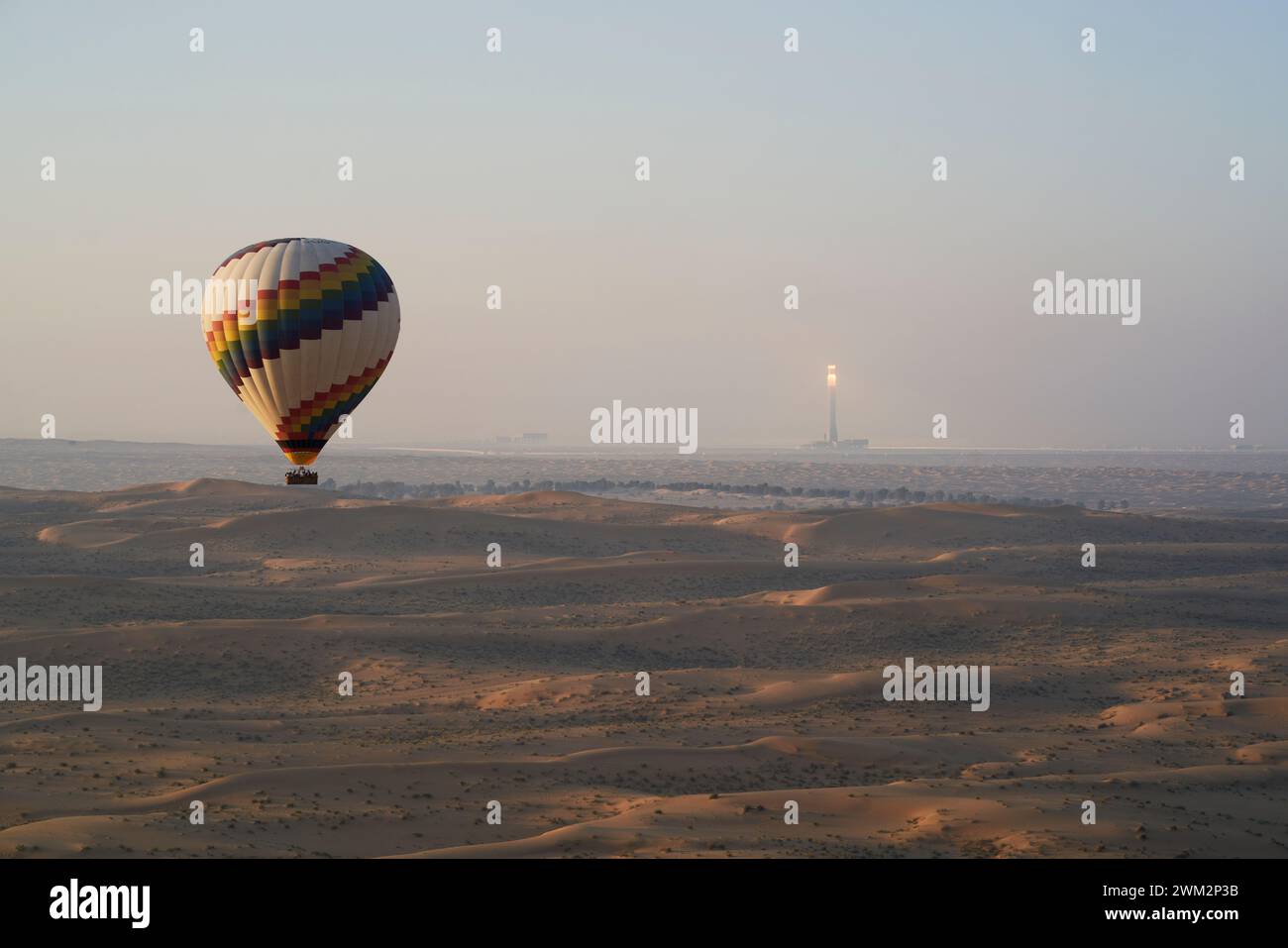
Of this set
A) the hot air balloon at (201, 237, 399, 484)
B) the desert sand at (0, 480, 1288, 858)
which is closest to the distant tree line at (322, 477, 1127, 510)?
the desert sand at (0, 480, 1288, 858)

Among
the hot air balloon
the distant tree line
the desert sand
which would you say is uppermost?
the hot air balloon

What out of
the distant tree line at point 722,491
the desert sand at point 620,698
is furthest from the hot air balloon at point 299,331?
the distant tree line at point 722,491

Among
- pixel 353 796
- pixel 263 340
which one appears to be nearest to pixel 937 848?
pixel 353 796

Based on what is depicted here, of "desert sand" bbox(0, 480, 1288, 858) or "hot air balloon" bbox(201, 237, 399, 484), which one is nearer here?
"desert sand" bbox(0, 480, 1288, 858)

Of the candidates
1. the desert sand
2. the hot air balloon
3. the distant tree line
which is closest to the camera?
the desert sand

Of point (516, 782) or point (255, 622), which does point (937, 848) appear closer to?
point (516, 782)

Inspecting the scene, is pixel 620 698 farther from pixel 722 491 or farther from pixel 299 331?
pixel 722 491

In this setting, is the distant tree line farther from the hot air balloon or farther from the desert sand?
the hot air balloon
